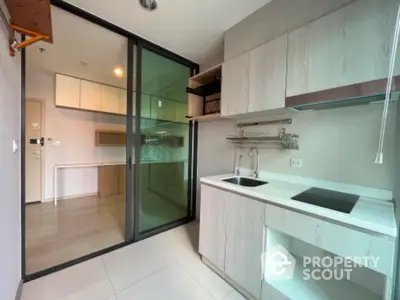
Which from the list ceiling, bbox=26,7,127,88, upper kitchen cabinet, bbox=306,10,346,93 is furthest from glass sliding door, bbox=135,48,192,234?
upper kitchen cabinet, bbox=306,10,346,93

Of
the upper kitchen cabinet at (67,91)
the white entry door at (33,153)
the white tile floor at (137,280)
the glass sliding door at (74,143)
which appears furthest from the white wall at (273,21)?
the white entry door at (33,153)

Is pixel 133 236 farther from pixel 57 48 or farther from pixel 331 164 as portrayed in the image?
pixel 57 48

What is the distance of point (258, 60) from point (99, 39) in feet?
6.48

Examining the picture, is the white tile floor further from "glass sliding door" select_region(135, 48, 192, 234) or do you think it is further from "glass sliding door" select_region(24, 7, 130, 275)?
"glass sliding door" select_region(135, 48, 192, 234)

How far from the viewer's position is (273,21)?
1.77m

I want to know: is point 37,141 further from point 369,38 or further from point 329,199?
point 369,38

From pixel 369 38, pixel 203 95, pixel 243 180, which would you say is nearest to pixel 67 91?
pixel 203 95

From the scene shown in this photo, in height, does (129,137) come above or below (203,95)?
below

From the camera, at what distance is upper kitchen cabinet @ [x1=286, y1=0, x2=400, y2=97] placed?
1.09 m

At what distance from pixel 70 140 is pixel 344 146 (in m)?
4.65

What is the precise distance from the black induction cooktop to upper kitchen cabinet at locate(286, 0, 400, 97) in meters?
0.79

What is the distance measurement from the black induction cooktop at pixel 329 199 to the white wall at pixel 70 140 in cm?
428
